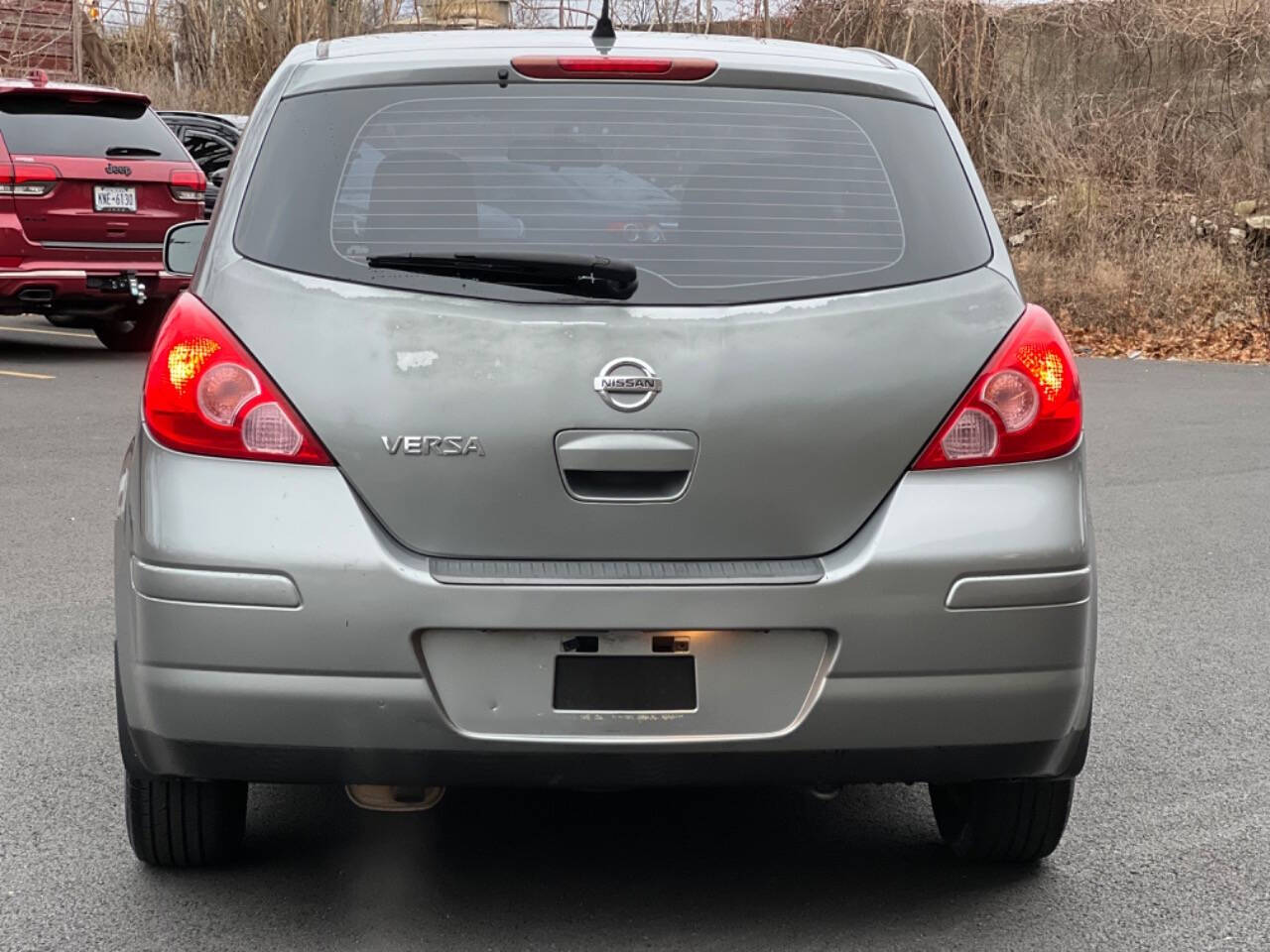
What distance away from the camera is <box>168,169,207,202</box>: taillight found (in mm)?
14492

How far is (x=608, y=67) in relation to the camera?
3709 millimetres

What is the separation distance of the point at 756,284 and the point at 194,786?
1491 mm

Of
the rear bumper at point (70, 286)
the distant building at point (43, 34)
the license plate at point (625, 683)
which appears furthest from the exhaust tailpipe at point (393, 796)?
the distant building at point (43, 34)

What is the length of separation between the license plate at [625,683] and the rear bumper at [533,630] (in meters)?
0.04

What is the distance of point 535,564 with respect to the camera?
3332mm

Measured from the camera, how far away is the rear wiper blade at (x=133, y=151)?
1430 centimetres

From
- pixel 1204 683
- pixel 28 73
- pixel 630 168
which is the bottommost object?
pixel 28 73

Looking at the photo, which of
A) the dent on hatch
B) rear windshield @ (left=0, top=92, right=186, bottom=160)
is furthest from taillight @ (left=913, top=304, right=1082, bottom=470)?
rear windshield @ (left=0, top=92, right=186, bottom=160)

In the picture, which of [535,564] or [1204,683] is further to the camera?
[1204,683]

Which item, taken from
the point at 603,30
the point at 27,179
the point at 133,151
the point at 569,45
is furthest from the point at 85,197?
the point at 569,45

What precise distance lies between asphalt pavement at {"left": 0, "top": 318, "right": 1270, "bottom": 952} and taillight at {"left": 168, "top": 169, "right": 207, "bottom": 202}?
876 cm

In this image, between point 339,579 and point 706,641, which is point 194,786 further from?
point 706,641

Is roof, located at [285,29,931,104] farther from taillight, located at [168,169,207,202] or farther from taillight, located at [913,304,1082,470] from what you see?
taillight, located at [168,169,207,202]

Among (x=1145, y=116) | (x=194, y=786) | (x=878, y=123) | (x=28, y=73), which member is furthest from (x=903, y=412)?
(x=28, y=73)
